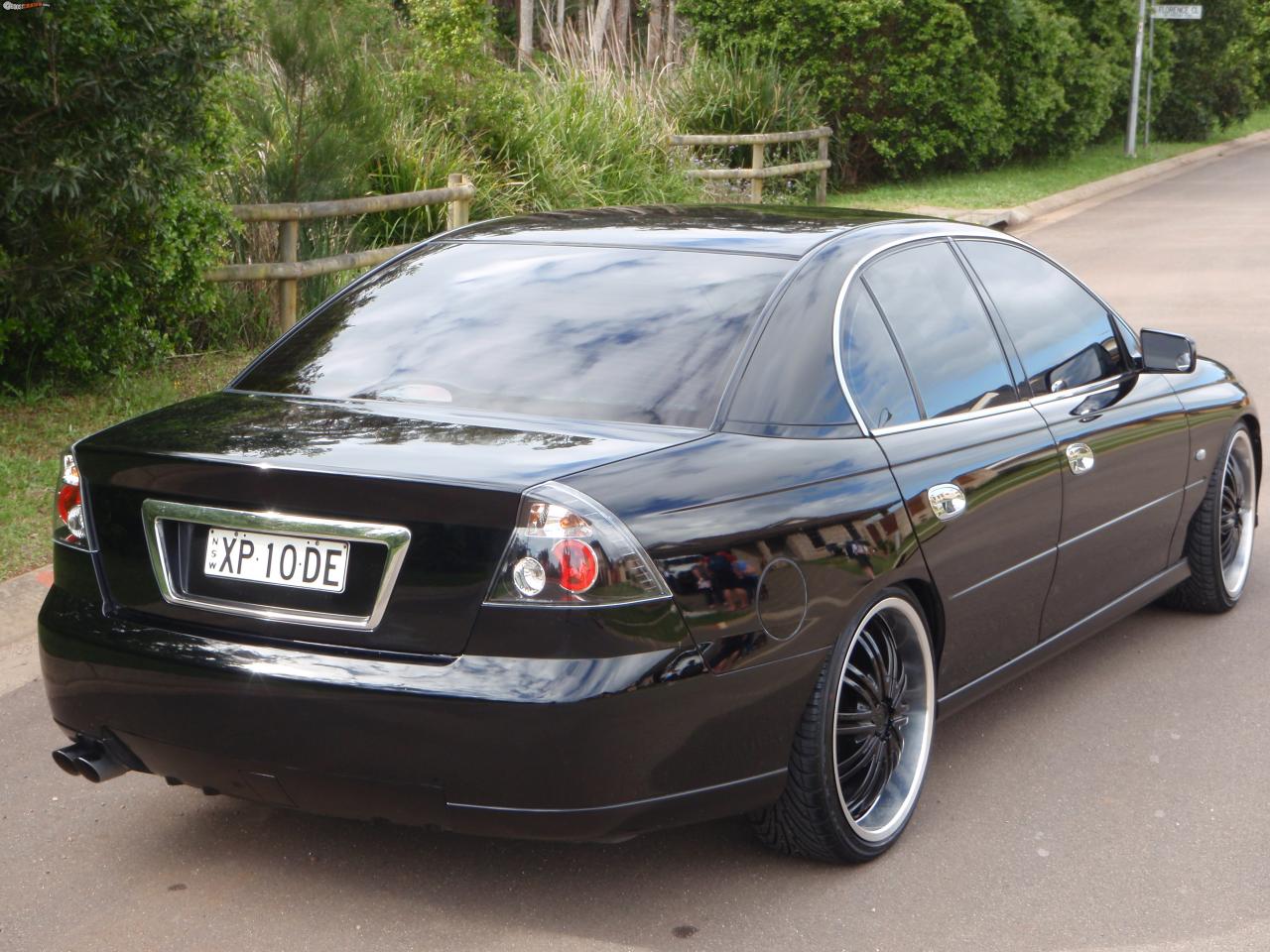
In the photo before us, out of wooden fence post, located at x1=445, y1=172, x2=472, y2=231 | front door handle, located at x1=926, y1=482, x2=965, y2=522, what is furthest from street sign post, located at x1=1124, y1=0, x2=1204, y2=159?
front door handle, located at x1=926, y1=482, x2=965, y2=522

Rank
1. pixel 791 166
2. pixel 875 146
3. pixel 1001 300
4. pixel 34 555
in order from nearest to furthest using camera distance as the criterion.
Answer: pixel 1001 300 → pixel 34 555 → pixel 791 166 → pixel 875 146

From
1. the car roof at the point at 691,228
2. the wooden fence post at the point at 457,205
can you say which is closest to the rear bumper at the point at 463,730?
the car roof at the point at 691,228

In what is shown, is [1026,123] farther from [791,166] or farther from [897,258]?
[897,258]

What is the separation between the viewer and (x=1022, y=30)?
2494 cm

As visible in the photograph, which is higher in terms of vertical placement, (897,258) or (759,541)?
(897,258)

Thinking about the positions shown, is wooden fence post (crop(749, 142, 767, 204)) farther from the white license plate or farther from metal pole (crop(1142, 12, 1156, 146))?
the white license plate

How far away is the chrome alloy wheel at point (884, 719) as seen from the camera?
3.98 m

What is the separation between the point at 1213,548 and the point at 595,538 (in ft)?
11.5

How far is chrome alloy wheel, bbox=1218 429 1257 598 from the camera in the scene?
6.32 metres

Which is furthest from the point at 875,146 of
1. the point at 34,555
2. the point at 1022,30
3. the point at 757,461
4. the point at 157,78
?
the point at 757,461

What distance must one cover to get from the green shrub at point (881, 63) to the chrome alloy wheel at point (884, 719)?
66.1 ft

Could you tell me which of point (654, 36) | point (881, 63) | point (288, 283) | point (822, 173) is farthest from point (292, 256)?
point (654, 36)

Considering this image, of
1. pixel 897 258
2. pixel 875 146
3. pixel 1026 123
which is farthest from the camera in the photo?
pixel 1026 123

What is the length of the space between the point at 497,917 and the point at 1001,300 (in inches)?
98.4
